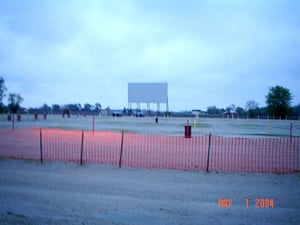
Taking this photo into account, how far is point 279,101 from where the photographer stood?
89.6m

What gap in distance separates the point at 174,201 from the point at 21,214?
3.17 m

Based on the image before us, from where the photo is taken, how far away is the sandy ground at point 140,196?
15.7 feet

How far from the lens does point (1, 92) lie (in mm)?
96188

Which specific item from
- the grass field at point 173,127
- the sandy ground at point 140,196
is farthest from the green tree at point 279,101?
the sandy ground at point 140,196

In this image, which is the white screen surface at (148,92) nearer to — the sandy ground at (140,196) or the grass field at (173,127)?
the grass field at (173,127)

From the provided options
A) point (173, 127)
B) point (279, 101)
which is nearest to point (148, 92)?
point (279, 101)

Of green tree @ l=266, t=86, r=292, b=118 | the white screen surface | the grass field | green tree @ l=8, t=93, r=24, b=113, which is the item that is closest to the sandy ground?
the grass field

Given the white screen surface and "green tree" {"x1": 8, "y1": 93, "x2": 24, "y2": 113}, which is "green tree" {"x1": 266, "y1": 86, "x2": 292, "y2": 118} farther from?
"green tree" {"x1": 8, "y1": 93, "x2": 24, "y2": 113}

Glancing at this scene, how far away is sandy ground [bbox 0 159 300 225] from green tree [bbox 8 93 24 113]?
405ft

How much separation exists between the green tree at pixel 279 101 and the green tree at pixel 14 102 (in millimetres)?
109650

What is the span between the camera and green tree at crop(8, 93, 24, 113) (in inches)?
4608

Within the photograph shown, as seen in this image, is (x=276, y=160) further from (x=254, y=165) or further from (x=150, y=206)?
(x=150, y=206)

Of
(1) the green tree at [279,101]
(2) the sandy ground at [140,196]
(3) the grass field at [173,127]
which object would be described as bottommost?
(2) the sandy ground at [140,196]

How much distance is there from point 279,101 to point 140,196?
96.0 meters
